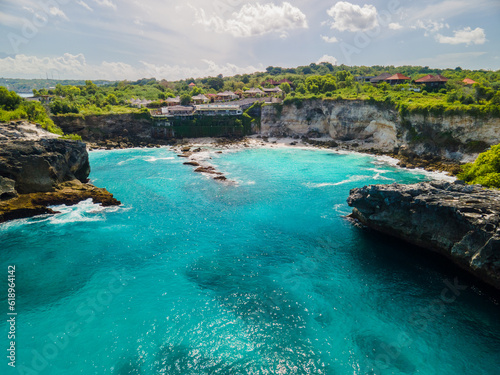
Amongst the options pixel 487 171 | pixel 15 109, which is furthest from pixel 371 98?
pixel 15 109

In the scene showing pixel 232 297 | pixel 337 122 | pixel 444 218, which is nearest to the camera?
pixel 232 297

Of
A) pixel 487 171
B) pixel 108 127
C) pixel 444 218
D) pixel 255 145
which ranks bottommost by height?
pixel 255 145

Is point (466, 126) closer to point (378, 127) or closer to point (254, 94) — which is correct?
point (378, 127)

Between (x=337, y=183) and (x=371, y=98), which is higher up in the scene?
(x=371, y=98)

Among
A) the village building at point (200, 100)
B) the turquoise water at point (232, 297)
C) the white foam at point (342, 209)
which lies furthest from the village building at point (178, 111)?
the white foam at point (342, 209)

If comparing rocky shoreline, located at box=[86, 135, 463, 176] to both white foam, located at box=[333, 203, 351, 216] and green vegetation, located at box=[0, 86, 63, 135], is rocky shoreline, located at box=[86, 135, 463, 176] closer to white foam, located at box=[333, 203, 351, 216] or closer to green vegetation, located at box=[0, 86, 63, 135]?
green vegetation, located at box=[0, 86, 63, 135]

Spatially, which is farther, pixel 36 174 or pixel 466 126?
pixel 466 126
